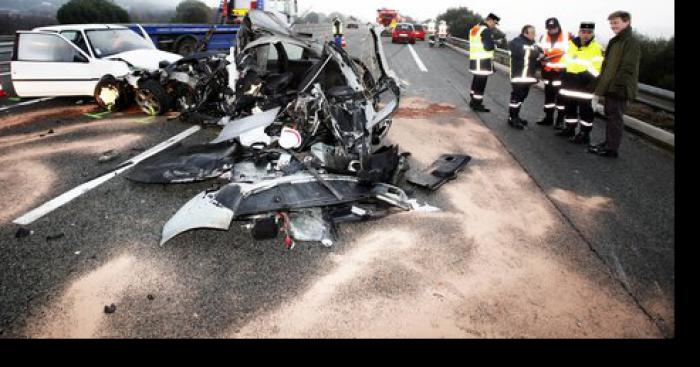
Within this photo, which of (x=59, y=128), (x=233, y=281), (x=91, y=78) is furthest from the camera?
(x=91, y=78)

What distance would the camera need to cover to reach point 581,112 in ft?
19.9

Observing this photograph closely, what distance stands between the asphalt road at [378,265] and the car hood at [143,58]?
11.3ft

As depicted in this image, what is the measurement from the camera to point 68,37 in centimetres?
804

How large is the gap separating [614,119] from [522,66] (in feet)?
6.51

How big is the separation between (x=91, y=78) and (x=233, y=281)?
7054 millimetres

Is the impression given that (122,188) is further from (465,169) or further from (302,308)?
(465,169)

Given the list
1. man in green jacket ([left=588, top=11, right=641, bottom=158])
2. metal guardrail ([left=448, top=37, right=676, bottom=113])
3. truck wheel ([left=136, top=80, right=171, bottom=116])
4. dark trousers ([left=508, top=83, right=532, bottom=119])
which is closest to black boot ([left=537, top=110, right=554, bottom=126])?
dark trousers ([left=508, top=83, right=532, bottom=119])

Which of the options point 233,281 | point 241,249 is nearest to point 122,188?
point 241,249

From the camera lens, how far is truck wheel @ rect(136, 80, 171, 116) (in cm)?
748

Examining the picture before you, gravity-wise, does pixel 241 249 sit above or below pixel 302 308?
above

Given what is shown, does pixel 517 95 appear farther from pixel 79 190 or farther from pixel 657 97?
pixel 79 190

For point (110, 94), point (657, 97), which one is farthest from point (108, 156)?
point (657, 97)

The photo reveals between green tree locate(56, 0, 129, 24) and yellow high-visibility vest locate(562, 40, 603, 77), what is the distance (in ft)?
104

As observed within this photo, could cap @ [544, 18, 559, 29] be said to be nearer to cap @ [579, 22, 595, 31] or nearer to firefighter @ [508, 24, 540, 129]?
firefighter @ [508, 24, 540, 129]
